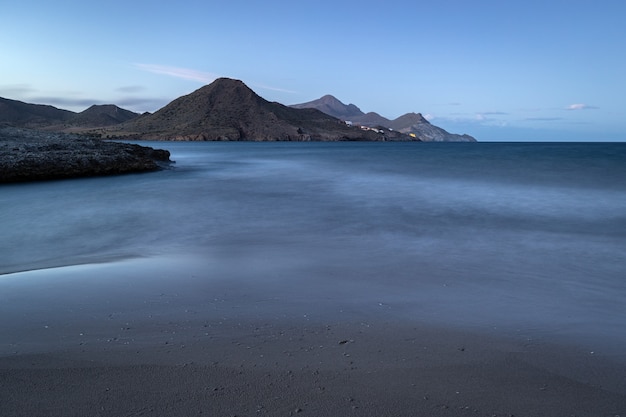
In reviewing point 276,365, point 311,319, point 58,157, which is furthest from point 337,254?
point 58,157

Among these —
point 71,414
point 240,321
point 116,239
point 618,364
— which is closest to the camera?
point 71,414

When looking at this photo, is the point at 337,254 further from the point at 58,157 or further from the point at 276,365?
the point at 58,157

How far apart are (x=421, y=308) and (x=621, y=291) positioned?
9.38 ft

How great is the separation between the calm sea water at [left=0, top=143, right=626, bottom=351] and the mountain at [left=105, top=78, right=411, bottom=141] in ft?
390

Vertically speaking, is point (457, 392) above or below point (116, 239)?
above

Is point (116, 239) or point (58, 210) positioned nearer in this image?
point (116, 239)

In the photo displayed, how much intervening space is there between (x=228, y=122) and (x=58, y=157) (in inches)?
4975

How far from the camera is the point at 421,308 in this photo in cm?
474

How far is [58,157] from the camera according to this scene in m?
20.5

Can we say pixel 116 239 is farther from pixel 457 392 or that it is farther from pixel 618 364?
pixel 618 364

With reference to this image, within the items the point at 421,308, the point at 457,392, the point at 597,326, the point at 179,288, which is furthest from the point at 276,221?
the point at 457,392

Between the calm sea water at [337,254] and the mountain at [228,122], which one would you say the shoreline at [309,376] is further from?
the mountain at [228,122]

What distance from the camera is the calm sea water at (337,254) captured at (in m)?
4.83

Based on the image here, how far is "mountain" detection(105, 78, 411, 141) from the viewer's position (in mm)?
134125
